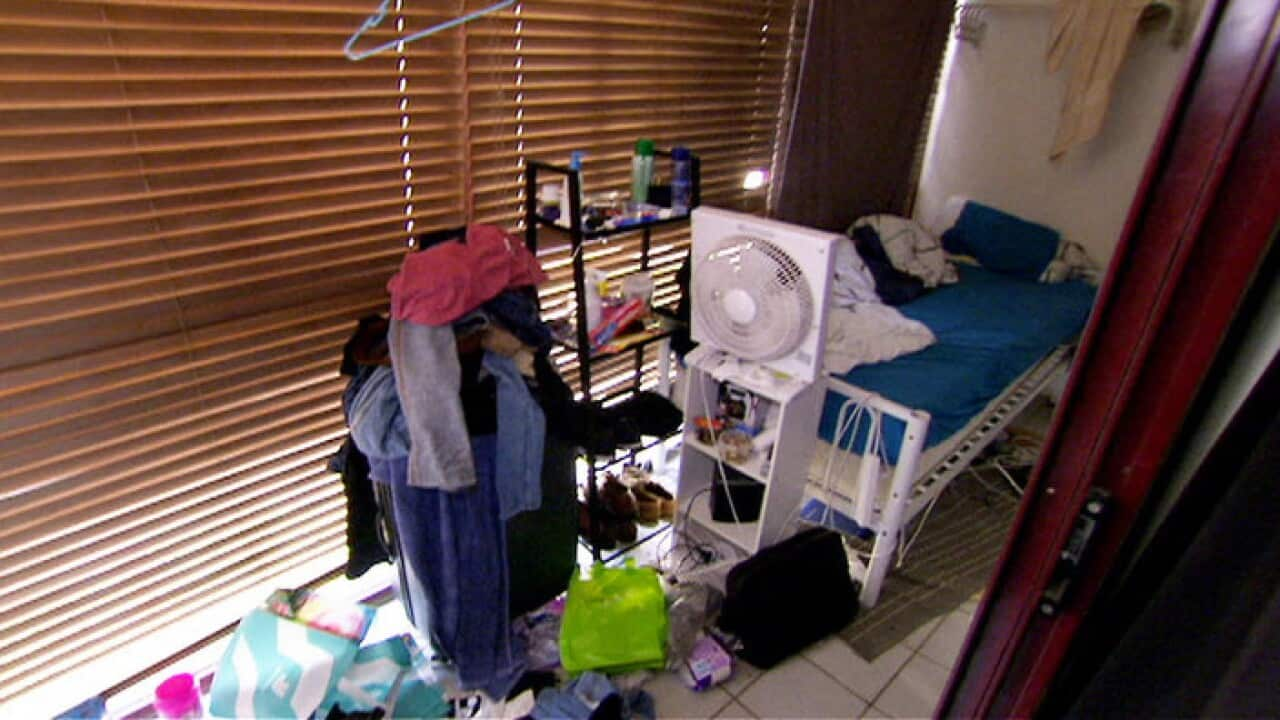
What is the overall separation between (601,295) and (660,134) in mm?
791

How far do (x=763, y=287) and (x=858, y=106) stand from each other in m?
1.57

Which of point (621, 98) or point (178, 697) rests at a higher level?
point (621, 98)

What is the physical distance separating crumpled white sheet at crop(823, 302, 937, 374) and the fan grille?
0.26m

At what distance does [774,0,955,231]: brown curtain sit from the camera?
2.68m

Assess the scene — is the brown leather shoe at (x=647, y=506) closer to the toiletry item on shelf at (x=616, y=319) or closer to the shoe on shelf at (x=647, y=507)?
the shoe on shelf at (x=647, y=507)

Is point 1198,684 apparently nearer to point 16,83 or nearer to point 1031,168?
point 16,83

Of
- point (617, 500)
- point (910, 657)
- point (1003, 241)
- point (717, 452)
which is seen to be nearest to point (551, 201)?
point (717, 452)

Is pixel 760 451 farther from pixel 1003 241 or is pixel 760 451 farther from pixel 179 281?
pixel 1003 241

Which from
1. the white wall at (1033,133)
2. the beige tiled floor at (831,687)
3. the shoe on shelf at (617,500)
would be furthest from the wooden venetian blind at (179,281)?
the white wall at (1033,133)

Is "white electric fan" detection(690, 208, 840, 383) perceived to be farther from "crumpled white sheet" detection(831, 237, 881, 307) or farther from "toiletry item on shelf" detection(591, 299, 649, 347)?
"crumpled white sheet" detection(831, 237, 881, 307)

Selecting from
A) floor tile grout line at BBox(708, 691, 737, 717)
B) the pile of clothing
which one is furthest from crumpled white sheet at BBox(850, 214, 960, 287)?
floor tile grout line at BBox(708, 691, 737, 717)

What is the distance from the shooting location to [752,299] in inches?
72.9

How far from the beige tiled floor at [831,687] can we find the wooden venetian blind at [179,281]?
4.06 feet

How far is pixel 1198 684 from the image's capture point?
586 mm
